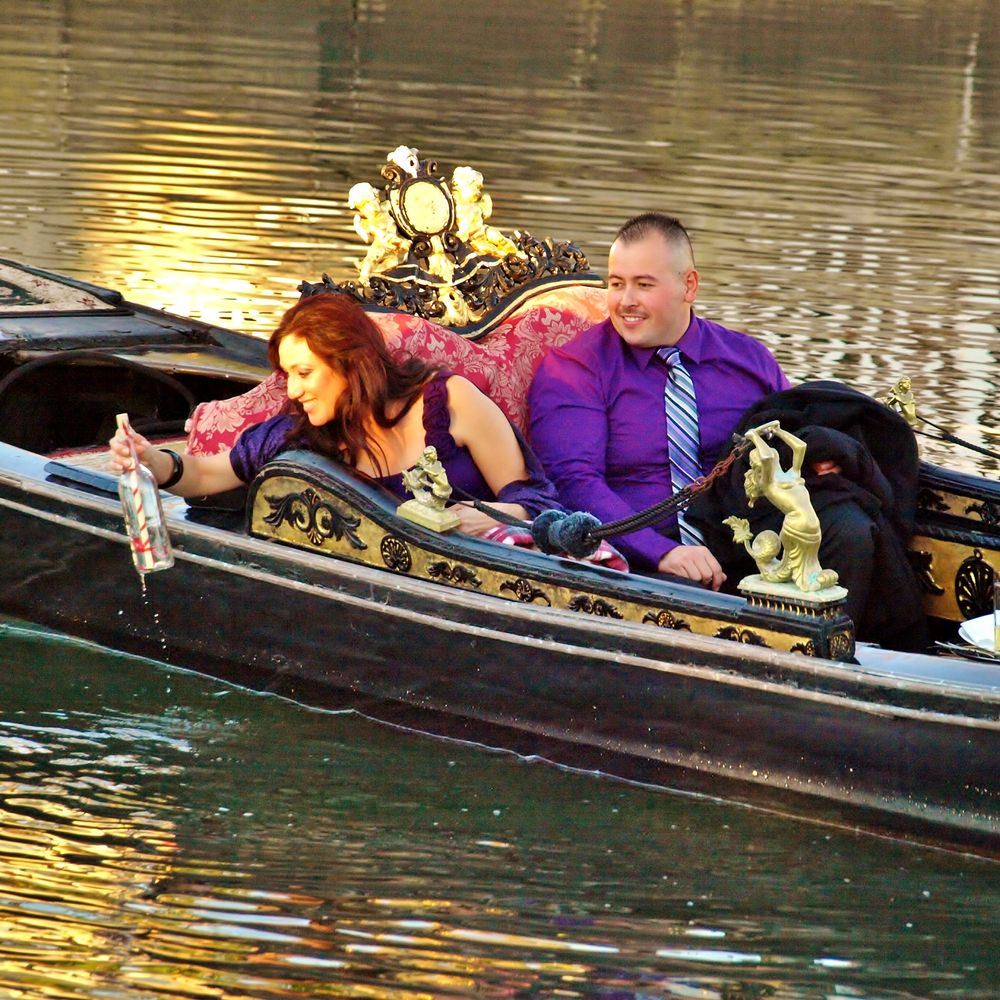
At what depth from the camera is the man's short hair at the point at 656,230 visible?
16.0 feet

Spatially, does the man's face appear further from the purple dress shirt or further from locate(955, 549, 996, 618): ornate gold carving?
locate(955, 549, 996, 618): ornate gold carving

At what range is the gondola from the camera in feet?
13.4

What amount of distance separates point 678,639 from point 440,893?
0.71m

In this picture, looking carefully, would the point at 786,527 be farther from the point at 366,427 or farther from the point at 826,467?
the point at 366,427

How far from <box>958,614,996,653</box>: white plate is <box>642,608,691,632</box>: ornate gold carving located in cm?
61

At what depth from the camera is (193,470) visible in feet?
15.9

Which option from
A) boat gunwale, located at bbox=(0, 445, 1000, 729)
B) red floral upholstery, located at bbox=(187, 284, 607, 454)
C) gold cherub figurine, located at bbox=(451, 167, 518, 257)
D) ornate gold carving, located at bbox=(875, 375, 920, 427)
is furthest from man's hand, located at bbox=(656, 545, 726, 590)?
gold cherub figurine, located at bbox=(451, 167, 518, 257)

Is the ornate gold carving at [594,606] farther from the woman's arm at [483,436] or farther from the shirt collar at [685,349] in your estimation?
the shirt collar at [685,349]

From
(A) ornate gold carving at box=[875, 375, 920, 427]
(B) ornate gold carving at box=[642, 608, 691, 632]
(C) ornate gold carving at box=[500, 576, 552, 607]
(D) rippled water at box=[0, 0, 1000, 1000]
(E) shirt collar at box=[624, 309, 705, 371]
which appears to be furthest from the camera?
(A) ornate gold carving at box=[875, 375, 920, 427]

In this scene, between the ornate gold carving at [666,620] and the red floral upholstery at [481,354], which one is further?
the red floral upholstery at [481,354]

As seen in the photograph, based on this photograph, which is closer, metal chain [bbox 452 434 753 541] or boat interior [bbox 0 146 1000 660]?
metal chain [bbox 452 434 753 541]

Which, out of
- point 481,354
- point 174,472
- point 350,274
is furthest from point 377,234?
point 350,274

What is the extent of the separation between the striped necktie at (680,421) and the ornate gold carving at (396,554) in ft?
2.40

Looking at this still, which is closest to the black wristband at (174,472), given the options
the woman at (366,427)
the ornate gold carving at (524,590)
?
the woman at (366,427)
